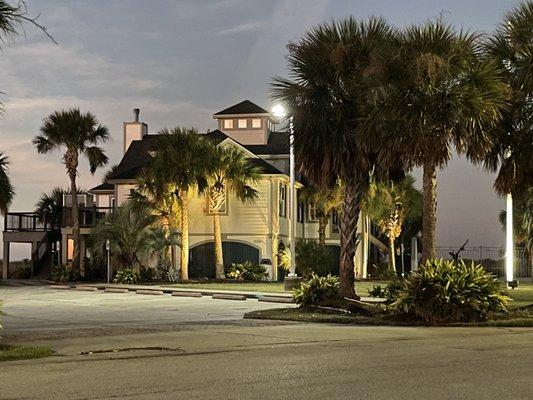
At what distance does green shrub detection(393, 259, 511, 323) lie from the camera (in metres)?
19.0

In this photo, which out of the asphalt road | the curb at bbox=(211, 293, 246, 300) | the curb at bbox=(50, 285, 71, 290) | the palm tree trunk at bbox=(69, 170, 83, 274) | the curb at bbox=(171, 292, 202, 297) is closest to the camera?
the asphalt road

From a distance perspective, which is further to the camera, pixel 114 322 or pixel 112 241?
pixel 112 241

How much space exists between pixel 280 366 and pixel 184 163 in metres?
30.8

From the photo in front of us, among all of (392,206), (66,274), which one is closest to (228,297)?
(66,274)

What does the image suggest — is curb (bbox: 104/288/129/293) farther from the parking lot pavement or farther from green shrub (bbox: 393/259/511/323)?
green shrub (bbox: 393/259/511/323)

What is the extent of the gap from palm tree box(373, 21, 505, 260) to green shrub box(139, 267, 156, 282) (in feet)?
81.7

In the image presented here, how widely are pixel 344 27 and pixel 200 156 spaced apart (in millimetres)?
21083

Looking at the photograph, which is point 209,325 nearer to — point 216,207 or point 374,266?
point 216,207

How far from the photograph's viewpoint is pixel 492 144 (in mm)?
21500

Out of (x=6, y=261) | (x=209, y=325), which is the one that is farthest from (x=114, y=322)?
(x=6, y=261)

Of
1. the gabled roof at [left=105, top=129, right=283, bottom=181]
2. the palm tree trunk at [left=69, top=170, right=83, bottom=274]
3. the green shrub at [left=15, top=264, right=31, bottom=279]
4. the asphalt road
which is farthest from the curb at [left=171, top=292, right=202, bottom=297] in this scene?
the green shrub at [left=15, top=264, right=31, bottom=279]

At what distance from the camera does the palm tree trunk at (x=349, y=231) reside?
22.8 meters

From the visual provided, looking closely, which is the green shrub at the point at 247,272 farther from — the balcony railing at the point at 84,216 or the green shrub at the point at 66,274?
the balcony railing at the point at 84,216

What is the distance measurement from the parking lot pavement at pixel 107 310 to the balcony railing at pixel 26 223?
Result: 53.8ft
